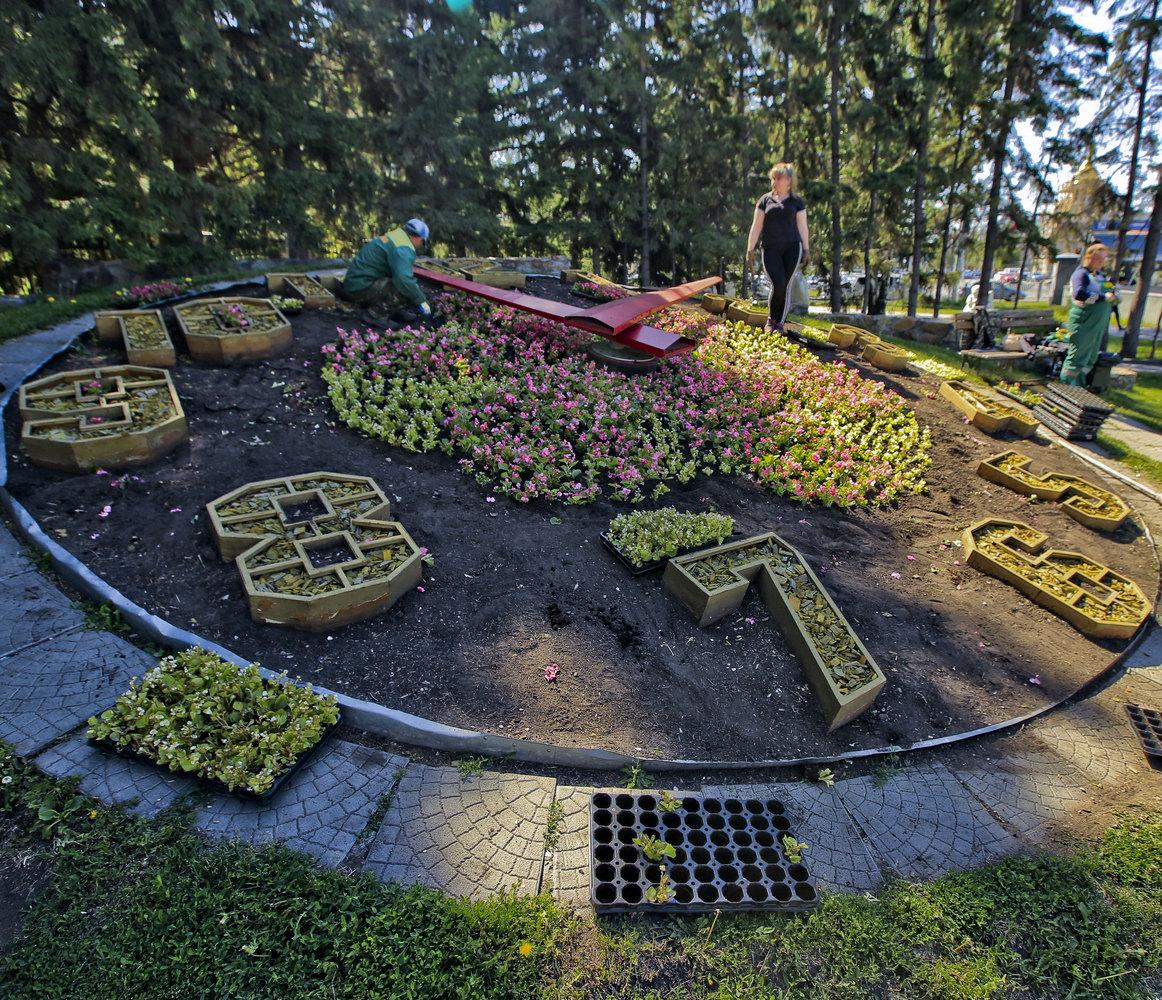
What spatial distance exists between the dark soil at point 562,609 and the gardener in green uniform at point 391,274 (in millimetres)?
2307

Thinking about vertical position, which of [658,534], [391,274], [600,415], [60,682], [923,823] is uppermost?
[391,274]

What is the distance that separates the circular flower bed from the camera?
565 centimetres

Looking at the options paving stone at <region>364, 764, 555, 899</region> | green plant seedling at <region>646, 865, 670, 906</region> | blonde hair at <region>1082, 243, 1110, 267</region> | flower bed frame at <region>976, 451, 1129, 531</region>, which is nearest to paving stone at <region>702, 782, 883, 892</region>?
green plant seedling at <region>646, 865, 670, 906</region>

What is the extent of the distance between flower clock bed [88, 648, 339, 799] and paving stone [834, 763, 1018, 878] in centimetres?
276

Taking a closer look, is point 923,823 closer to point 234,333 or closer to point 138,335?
point 234,333

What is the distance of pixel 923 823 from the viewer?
10.6 ft

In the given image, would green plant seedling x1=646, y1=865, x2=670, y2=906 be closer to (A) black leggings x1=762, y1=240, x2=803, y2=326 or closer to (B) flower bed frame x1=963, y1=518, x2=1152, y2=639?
(B) flower bed frame x1=963, y1=518, x2=1152, y2=639

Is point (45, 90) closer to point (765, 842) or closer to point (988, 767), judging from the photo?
point (765, 842)

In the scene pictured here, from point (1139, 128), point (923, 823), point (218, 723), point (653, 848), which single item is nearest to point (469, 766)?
point (653, 848)

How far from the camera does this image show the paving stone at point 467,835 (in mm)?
2674

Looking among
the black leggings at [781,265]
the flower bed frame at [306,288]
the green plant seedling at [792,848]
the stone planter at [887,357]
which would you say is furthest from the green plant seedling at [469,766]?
the stone planter at [887,357]

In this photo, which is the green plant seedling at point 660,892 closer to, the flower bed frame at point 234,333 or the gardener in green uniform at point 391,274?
the flower bed frame at point 234,333

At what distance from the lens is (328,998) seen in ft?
7.16

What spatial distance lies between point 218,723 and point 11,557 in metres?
2.18
